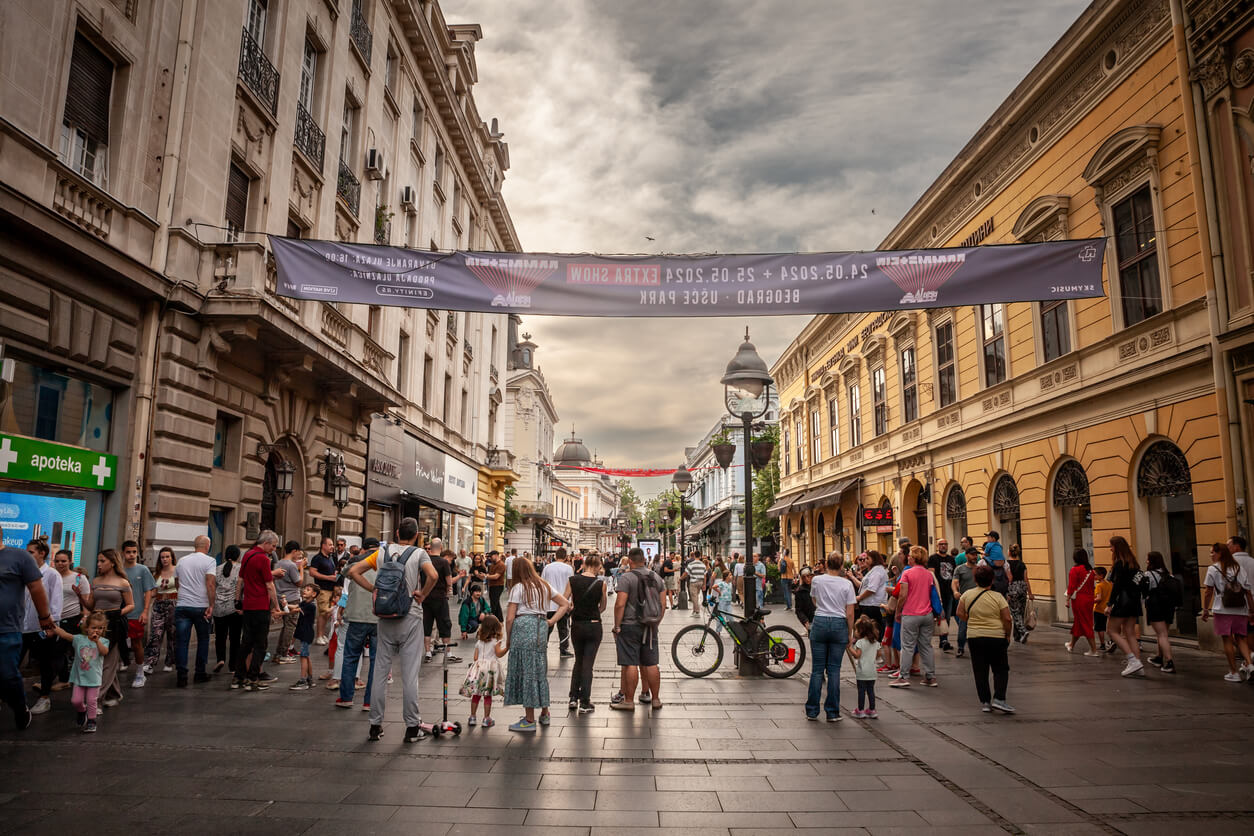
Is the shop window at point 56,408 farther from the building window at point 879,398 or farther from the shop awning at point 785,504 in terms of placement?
the shop awning at point 785,504

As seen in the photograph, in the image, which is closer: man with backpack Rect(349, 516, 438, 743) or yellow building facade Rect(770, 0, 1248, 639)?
man with backpack Rect(349, 516, 438, 743)

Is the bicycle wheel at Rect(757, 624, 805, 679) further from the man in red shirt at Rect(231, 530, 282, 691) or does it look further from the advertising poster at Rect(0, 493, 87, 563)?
the advertising poster at Rect(0, 493, 87, 563)

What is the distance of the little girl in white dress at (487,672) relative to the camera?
25.2ft

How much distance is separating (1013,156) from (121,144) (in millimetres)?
17975

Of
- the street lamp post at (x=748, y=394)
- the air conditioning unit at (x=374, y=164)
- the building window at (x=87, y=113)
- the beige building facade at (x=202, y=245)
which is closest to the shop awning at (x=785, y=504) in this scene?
the beige building facade at (x=202, y=245)

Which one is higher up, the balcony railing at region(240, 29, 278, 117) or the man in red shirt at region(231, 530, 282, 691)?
the balcony railing at region(240, 29, 278, 117)

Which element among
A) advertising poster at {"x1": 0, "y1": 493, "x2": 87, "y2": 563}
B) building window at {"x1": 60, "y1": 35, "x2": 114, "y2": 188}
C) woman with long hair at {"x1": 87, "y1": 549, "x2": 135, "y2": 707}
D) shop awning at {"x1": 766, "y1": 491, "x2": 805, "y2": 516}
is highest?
building window at {"x1": 60, "y1": 35, "x2": 114, "y2": 188}

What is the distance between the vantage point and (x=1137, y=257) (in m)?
14.6

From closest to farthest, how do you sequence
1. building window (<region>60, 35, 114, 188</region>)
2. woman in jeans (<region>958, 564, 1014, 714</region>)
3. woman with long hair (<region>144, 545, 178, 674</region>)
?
woman in jeans (<region>958, 564, 1014, 714</region>) < building window (<region>60, 35, 114, 188</region>) < woman with long hair (<region>144, 545, 178, 674</region>)

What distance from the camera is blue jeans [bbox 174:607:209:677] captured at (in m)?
9.79

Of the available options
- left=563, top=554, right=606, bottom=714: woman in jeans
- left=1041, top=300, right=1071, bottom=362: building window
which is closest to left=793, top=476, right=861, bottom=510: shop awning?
left=1041, top=300, right=1071, bottom=362: building window

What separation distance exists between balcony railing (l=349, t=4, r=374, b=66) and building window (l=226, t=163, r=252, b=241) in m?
6.54

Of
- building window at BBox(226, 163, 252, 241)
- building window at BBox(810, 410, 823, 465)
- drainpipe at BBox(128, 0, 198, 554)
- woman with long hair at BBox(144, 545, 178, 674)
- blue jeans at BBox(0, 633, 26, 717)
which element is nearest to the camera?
blue jeans at BBox(0, 633, 26, 717)

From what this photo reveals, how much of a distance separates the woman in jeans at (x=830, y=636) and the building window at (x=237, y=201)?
11.1 metres
